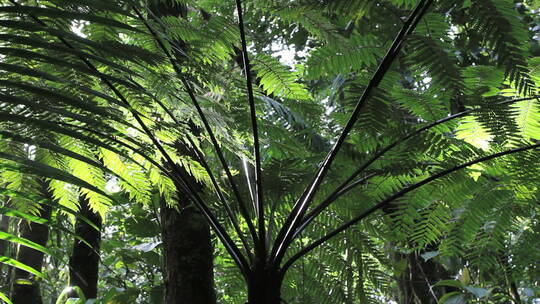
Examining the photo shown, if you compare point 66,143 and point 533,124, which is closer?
point 66,143

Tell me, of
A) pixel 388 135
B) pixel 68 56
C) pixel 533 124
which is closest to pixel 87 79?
pixel 68 56

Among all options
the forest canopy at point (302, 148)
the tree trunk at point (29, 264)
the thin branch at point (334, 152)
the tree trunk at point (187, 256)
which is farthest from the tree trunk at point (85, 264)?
the thin branch at point (334, 152)

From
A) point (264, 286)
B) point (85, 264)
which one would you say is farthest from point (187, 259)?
point (85, 264)

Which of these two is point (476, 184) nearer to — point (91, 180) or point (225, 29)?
point (225, 29)

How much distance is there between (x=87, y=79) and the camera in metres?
1.09

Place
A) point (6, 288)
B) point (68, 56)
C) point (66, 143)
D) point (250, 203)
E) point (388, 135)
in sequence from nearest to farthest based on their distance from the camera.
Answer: point (68, 56), point (66, 143), point (388, 135), point (250, 203), point (6, 288)

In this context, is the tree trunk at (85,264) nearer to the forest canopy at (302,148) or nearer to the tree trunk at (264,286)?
the forest canopy at (302,148)

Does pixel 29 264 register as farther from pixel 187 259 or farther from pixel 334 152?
pixel 334 152

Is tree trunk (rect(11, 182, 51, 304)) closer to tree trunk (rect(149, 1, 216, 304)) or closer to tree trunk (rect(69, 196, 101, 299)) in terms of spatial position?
tree trunk (rect(69, 196, 101, 299))

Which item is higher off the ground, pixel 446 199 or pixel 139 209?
pixel 139 209

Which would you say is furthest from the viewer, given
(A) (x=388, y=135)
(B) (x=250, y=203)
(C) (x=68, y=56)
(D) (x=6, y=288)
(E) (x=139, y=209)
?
(D) (x=6, y=288)

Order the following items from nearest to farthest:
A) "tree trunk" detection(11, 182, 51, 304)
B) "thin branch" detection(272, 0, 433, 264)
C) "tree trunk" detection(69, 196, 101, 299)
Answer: "thin branch" detection(272, 0, 433, 264) → "tree trunk" detection(69, 196, 101, 299) → "tree trunk" detection(11, 182, 51, 304)

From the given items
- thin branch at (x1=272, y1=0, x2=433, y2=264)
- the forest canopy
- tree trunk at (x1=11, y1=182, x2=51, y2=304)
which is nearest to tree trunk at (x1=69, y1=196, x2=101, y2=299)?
tree trunk at (x1=11, y1=182, x2=51, y2=304)

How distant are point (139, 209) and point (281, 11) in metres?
1.47
